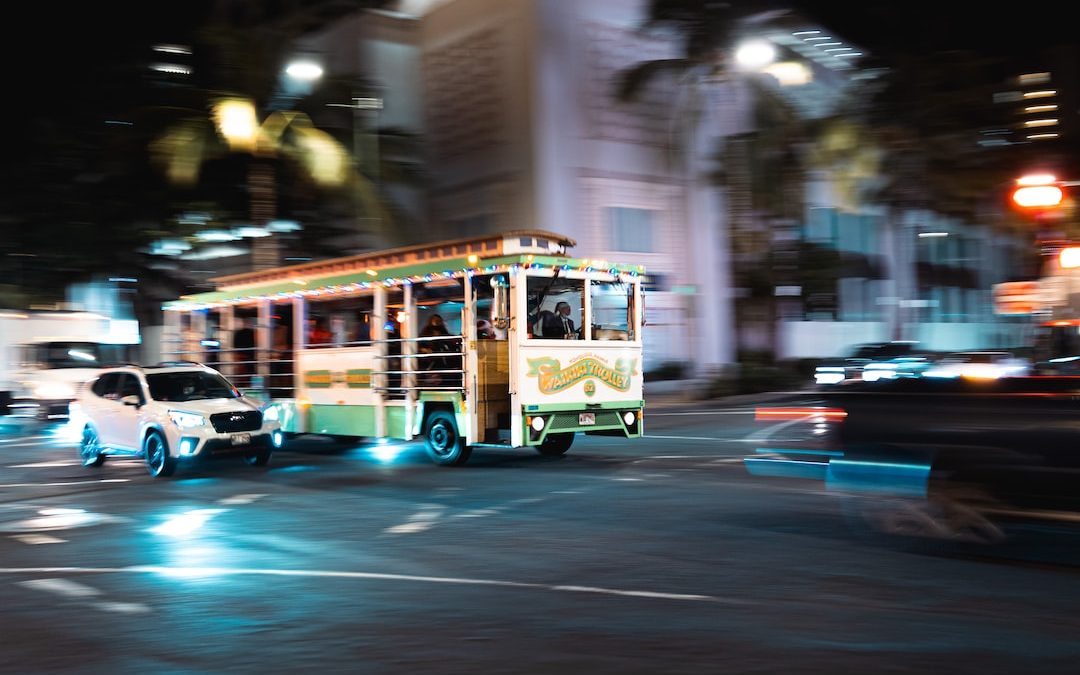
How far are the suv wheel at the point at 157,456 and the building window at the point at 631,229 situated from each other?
66.9 feet

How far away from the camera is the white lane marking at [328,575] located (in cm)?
721

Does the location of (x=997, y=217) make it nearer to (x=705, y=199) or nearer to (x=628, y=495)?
(x=705, y=199)

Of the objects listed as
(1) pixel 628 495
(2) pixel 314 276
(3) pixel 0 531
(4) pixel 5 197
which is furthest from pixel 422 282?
(4) pixel 5 197

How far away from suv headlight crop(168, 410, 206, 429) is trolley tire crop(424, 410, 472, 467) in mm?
3259

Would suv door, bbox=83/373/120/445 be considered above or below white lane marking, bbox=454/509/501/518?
above

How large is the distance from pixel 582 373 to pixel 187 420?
573 cm

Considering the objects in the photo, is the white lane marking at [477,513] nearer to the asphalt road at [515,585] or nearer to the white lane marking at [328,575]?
the asphalt road at [515,585]

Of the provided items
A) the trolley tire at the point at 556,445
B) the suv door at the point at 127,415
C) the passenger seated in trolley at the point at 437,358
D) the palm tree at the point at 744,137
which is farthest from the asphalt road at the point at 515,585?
the palm tree at the point at 744,137

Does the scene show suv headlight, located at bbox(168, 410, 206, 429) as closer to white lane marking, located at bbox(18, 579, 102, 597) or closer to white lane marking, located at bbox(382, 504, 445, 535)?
white lane marking, located at bbox(382, 504, 445, 535)

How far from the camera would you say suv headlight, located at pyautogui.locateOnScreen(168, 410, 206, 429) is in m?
15.6

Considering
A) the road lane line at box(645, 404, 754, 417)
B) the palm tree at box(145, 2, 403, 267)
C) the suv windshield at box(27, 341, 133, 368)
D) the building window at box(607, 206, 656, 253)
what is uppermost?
the palm tree at box(145, 2, 403, 267)

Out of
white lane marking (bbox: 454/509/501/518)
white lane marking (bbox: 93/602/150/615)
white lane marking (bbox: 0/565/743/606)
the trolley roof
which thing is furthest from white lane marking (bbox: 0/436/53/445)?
white lane marking (bbox: 93/602/150/615)

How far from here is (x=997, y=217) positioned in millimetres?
42250

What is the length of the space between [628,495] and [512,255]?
4218 mm
